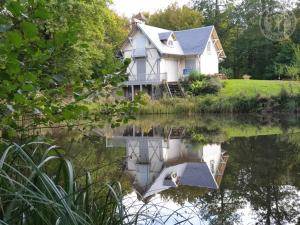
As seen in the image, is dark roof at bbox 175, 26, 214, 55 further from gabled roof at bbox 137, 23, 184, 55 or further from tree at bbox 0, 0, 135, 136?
tree at bbox 0, 0, 135, 136

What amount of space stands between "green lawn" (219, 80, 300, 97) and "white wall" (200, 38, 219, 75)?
2867 millimetres

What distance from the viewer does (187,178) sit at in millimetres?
7754

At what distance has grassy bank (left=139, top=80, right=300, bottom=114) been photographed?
977 inches

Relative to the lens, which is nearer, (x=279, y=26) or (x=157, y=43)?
(x=157, y=43)

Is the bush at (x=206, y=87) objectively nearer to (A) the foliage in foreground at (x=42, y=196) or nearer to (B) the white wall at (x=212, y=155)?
(B) the white wall at (x=212, y=155)

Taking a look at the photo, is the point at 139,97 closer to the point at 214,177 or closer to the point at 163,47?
the point at 214,177

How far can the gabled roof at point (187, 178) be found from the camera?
276 inches

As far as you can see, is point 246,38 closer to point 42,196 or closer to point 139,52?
point 139,52

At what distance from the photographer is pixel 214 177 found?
Answer: 7750mm

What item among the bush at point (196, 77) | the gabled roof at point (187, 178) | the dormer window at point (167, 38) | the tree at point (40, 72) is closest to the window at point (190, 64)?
the dormer window at point (167, 38)

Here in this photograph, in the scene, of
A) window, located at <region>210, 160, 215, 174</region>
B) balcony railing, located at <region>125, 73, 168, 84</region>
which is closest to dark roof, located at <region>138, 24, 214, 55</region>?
balcony railing, located at <region>125, 73, 168, 84</region>

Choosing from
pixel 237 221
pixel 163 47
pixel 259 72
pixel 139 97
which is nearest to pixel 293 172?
pixel 237 221

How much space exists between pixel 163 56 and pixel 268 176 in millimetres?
24317

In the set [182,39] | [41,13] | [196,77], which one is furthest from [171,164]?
[182,39]
